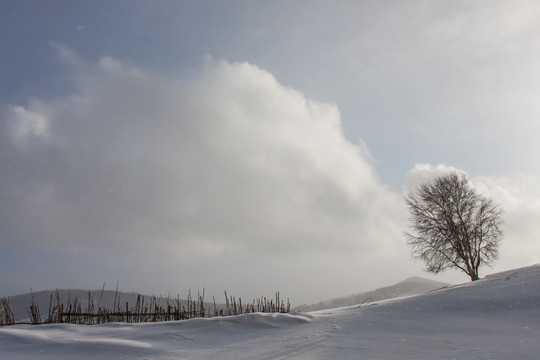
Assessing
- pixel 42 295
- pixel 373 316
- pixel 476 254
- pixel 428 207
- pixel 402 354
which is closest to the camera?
pixel 402 354

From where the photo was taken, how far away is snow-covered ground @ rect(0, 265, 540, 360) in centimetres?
450

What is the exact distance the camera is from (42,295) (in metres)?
66.1

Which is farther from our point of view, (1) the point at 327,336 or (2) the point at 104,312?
(2) the point at 104,312

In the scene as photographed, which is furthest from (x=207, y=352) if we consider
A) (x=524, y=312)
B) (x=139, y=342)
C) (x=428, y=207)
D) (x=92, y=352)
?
(x=428, y=207)

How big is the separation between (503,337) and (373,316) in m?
2.32

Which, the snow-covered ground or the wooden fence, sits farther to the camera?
the wooden fence

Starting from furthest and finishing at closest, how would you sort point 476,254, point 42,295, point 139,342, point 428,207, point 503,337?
point 42,295 → point 428,207 → point 476,254 → point 139,342 → point 503,337

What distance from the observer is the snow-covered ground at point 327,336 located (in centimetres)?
450

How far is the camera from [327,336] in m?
5.38

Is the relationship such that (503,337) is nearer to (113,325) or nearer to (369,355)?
(369,355)

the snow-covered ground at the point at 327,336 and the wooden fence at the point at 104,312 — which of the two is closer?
the snow-covered ground at the point at 327,336

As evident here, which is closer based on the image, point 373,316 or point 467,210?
point 373,316

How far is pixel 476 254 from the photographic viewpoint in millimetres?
20297

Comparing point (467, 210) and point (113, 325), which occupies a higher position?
point (467, 210)
